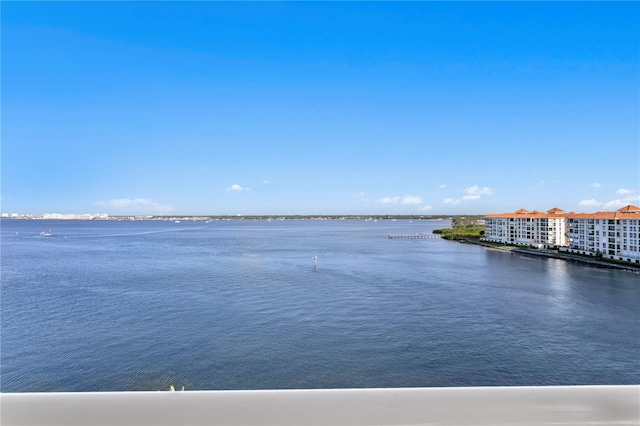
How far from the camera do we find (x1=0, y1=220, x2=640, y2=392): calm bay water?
6.01 meters

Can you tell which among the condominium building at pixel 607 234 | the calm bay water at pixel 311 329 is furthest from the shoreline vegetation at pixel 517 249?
the calm bay water at pixel 311 329

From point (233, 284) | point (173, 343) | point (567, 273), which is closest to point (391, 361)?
point (173, 343)

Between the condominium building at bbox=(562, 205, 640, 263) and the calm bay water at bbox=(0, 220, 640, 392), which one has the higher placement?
the condominium building at bbox=(562, 205, 640, 263)

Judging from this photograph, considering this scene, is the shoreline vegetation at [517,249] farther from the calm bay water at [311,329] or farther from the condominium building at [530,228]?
the calm bay water at [311,329]

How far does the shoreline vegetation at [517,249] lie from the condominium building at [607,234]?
0.51m

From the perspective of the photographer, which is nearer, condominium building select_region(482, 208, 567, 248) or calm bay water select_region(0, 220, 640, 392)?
calm bay water select_region(0, 220, 640, 392)

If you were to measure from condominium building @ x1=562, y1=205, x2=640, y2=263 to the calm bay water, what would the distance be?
9.59 ft

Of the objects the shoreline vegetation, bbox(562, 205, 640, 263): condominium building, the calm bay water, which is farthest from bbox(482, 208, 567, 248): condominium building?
the calm bay water

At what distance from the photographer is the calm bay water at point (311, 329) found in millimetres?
6008

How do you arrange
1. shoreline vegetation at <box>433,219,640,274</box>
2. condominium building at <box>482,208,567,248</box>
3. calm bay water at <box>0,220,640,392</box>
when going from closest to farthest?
calm bay water at <box>0,220,640,392</box> < shoreline vegetation at <box>433,219,640,274</box> < condominium building at <box>482,208,567,248</box>

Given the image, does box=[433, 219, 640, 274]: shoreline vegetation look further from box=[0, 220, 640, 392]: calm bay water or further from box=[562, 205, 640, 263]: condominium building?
box=[0, 220, 640, 392]: calm bay water

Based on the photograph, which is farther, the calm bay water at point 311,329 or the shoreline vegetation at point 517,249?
the shoreline vegetation at point 517,249

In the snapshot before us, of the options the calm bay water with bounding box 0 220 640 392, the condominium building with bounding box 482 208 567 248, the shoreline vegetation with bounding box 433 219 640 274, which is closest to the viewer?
the calm bay water with bounding box 0 220 640 392

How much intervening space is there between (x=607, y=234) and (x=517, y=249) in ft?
Result: 18.7
